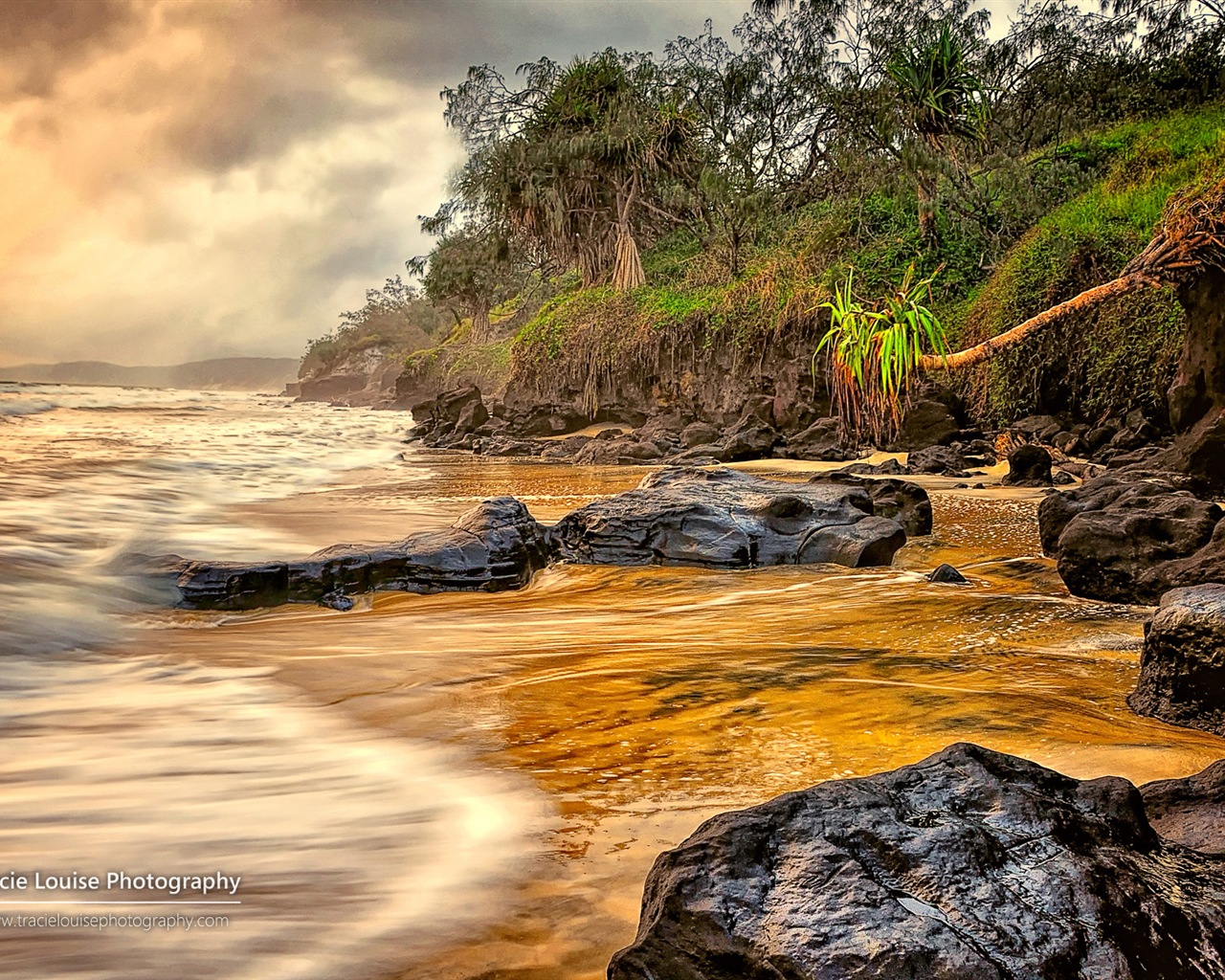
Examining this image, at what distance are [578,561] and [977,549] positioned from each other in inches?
106

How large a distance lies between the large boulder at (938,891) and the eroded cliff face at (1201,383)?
7.47m

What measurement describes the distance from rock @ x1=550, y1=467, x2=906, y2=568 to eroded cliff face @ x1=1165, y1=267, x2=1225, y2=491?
3.18 metres

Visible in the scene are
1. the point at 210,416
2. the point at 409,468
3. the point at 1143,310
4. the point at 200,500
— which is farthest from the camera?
the point at 210,416

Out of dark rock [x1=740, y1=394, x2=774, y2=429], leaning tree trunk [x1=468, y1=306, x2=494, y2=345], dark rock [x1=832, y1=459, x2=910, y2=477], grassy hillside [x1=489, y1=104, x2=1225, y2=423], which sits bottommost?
dark rock [x1=832, y1=459, x2=910, y2=477]

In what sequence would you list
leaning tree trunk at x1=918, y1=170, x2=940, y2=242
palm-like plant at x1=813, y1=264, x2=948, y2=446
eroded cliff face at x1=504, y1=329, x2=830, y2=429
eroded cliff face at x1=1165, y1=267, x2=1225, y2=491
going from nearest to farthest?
eroded cliff face at x1=1165, y1=267, x2=1225, y2=491
palm-like plant at x1=813, y1=264, x2=948, y2=446
eroded cliff face at x1=504, y1=329, x2=830, y2=429
leaning tree trunk at x1=918, y1=170, x2=940, y2=242

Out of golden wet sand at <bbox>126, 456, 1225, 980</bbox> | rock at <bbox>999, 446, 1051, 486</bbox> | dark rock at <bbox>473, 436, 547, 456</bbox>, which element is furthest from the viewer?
dark rock at <bbox>473, 436, 547, 456</bbox>

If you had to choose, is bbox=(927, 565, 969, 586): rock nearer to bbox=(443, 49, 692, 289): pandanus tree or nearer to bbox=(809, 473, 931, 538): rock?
bbox=(809, 473, 931, 538): rock

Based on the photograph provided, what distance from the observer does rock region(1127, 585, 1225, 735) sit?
2.57 meters

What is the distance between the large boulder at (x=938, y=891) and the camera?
1186 mm

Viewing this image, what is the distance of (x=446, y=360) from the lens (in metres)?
39.4

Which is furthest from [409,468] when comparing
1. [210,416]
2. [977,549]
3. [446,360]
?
[446,360]

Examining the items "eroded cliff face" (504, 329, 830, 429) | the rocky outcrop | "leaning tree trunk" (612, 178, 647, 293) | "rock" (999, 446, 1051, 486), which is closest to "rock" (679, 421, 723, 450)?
"eroded cliff face" (504, 329, 830, 429)

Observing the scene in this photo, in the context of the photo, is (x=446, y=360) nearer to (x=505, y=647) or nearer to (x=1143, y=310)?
(x=1143, y=310)

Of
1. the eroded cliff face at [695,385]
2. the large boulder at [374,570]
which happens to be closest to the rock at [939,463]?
the eroded cliff face at [695,385]
